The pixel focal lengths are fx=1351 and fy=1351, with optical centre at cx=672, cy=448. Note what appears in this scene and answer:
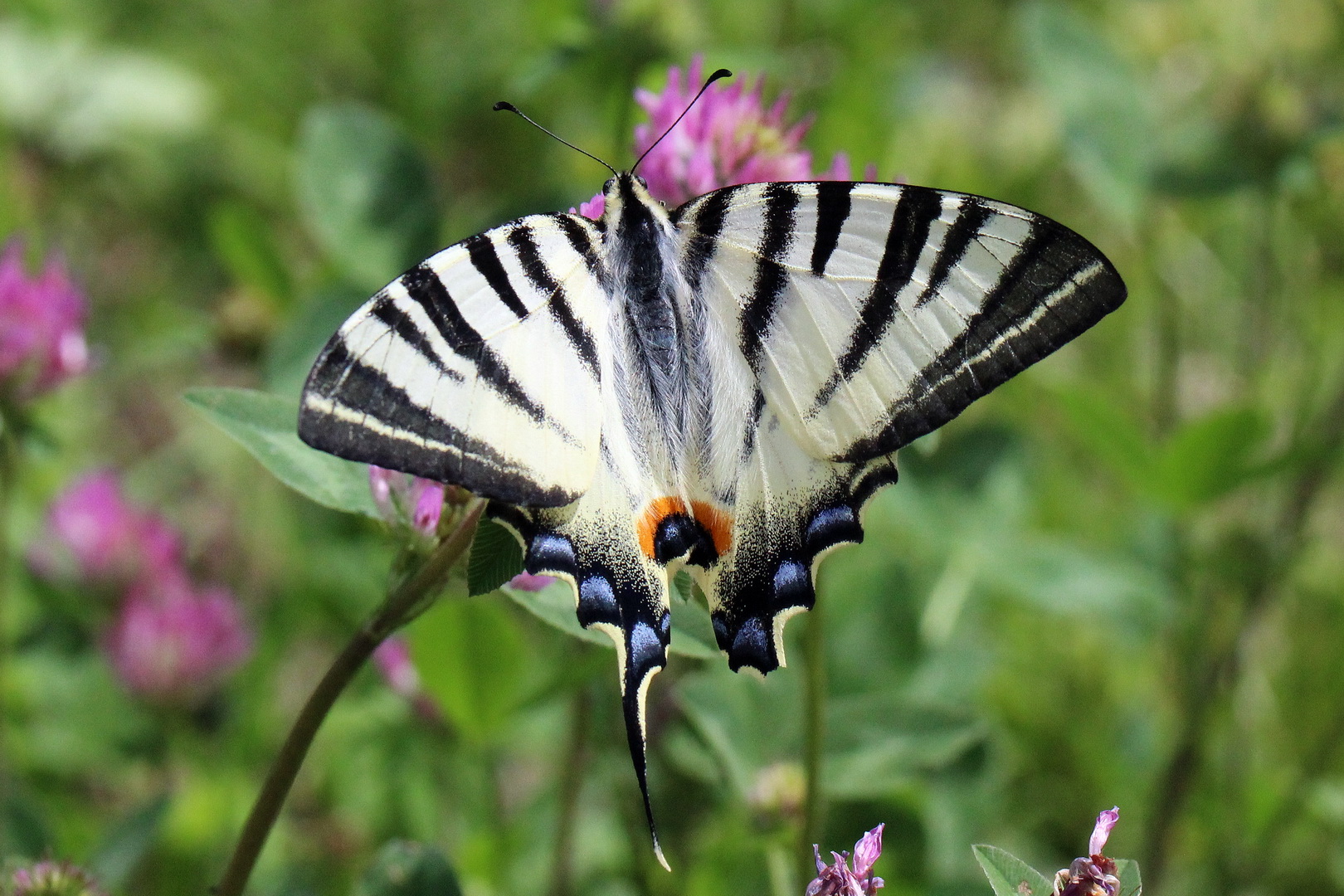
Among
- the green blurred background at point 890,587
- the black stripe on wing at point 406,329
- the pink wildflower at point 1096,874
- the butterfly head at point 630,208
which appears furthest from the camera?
the green blurred background at point 890,587

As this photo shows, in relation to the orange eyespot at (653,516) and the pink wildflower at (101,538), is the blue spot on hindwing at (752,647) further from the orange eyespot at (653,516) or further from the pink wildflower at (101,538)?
the pink wildflower at (101,538)

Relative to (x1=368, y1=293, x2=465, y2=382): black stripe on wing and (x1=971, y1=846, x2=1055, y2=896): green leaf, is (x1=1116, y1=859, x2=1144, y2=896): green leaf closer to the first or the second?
(x1=971, y1=846, x2=1055, y2=896): green leaf

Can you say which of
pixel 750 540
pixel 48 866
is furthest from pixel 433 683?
pixel 750 540

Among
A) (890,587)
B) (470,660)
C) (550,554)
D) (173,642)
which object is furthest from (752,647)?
(173,642)

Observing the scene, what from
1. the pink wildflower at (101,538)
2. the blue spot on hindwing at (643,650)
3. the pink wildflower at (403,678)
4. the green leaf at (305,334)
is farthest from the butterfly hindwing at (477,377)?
the pink wildflower at (101,538)

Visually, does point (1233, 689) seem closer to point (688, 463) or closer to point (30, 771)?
point (688, 463)
